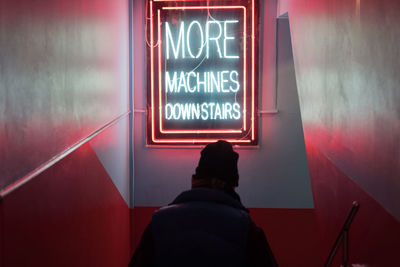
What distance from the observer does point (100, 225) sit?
362 cm

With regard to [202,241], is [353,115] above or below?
above

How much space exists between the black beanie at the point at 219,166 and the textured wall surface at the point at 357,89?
657 millimetres

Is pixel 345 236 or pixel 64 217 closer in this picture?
pixel 345 236

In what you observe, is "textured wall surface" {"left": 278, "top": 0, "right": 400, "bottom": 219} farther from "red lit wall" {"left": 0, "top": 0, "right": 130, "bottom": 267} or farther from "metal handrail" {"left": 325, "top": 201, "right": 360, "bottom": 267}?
"red lit wall" {"left": 0, "top": 0, "right": 130, "bottom": 267}

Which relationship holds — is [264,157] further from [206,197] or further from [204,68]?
[206,197]

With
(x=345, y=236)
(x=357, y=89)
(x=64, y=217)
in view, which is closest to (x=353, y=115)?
(x=357, y=89)

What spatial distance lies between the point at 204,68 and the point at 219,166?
3.07 meters

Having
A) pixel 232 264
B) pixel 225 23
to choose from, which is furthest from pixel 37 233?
pixel 225 23

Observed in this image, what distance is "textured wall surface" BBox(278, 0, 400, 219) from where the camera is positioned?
1.63 meters

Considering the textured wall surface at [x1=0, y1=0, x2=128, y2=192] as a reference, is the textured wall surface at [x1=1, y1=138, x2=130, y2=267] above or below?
below

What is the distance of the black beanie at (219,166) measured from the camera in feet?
7.55

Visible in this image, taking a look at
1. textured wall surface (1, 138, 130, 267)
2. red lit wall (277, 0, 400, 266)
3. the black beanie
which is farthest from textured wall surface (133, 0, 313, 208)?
the black beanie

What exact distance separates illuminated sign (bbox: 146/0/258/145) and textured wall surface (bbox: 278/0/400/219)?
1887 millimetres

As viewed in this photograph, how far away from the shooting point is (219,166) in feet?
7.56
